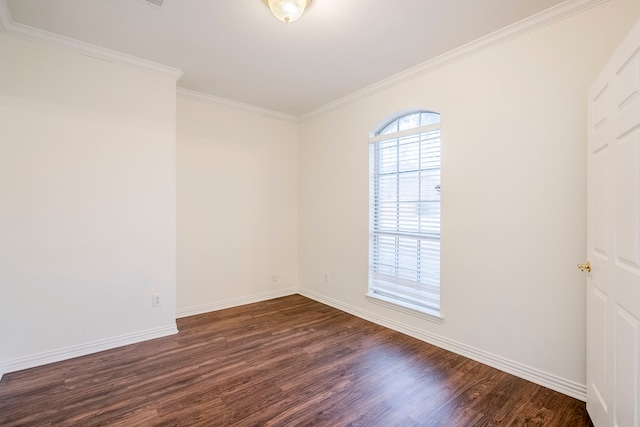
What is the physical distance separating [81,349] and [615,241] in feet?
12.9

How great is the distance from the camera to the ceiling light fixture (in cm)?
194

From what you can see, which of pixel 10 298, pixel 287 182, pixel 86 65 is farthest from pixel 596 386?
pixel 86 65

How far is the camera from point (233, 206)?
13.2ft

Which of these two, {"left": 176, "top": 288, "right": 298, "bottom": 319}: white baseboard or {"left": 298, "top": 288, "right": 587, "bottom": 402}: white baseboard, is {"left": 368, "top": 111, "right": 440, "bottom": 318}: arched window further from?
{"left": 176, "top": 288, "right": 298, "bottom": 319}: white baseboard

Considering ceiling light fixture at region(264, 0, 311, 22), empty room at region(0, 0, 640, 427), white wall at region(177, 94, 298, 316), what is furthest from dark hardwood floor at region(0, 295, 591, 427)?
ceiling light fixture at region(264, 0, 311, 22)

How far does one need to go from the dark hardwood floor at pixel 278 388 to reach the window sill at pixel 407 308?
0.27m

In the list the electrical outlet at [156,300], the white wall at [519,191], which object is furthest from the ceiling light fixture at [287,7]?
the electrical outlet at [156,300]

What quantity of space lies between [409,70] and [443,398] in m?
2.93

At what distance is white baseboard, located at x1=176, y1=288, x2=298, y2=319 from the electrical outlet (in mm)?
596

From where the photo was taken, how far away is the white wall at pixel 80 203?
7.81 feet

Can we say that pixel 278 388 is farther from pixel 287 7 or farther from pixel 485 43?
pixel 485 43

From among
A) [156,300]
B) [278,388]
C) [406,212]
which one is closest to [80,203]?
[156,300]

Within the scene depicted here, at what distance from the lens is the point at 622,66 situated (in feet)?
4.57

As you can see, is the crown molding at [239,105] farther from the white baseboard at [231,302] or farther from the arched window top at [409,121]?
the white baseboard at [231,302]
